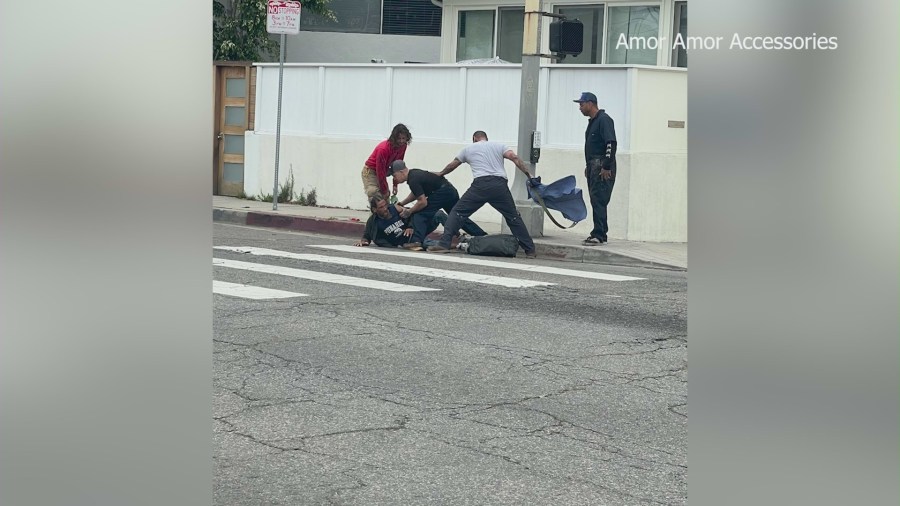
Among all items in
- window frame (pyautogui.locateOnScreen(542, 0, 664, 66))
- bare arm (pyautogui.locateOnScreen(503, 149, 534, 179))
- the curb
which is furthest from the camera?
window frame (pyautogui.locateOnScreen(542, 0, 664, 66))

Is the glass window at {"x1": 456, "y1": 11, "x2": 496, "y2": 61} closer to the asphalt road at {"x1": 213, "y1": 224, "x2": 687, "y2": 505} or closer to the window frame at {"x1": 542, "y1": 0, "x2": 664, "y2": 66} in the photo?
the window frame at {"x1": 542, "y1": 0, "x2": 664, "y2": 66}

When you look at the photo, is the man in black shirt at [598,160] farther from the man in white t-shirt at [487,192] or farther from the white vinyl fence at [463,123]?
the man in white t-shirt at [487,192]

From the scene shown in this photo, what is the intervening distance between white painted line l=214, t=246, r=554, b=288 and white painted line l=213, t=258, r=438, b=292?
30.8 inches

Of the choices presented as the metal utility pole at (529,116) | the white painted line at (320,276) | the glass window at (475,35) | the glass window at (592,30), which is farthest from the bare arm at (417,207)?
the glass window at (475,35)

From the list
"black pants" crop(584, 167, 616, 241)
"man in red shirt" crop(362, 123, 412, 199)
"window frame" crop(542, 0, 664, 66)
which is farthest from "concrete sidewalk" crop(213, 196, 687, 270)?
"window frame" crop(542, 0, 664, 66)

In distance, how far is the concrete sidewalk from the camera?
46.5ft

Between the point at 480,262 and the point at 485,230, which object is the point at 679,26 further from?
the point at 480,262

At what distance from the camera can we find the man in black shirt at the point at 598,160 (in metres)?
14.7

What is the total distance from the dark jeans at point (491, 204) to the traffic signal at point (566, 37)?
2175 mm

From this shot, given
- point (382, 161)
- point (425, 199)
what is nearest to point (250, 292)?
point (425, 199)

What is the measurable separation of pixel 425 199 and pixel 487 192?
85cm
